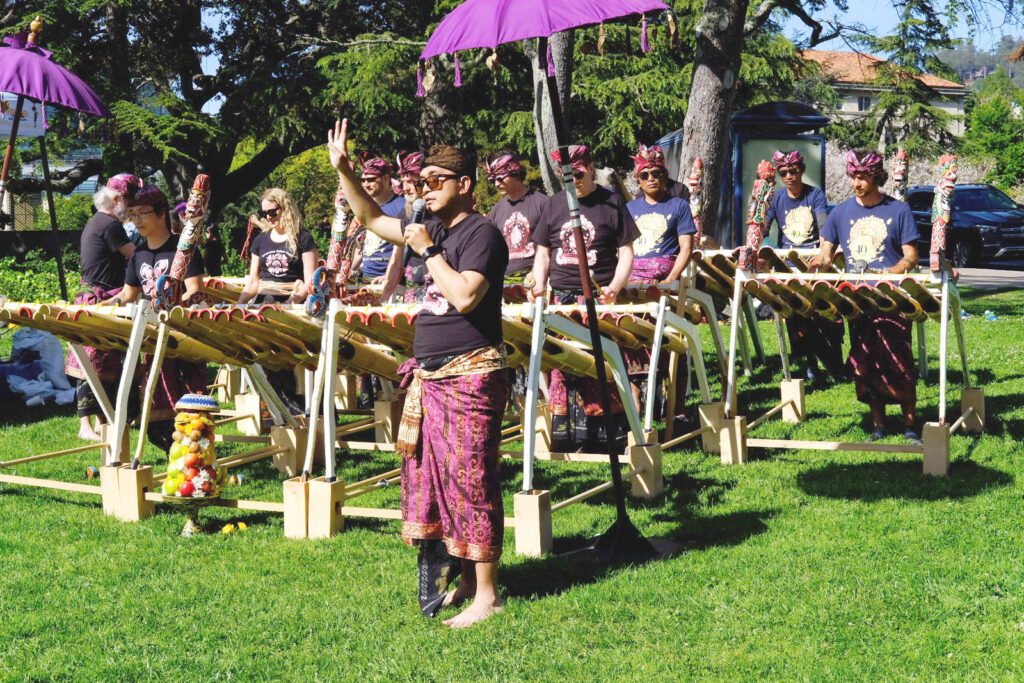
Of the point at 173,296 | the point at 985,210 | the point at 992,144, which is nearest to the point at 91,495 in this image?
the point at 173,296

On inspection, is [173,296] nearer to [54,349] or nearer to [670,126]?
[54,349]

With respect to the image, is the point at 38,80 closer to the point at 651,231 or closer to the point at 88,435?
the point at 88,435

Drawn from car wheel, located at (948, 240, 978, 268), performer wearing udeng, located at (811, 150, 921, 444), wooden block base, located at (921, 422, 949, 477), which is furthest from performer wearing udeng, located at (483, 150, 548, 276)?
car wheel, located at (948, 240, 978, 268)

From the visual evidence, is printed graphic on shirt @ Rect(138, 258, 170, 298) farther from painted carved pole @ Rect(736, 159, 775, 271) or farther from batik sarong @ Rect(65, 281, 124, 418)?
painted carved pole @ Rect(736, 159, 775, 271)

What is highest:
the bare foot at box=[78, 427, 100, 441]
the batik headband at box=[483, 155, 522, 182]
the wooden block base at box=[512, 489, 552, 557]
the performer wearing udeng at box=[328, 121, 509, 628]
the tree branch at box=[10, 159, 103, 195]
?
the tree branch at box=[10, 159, 103, 195]

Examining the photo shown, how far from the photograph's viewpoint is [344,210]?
5848mm

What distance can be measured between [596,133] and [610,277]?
13.5 meters

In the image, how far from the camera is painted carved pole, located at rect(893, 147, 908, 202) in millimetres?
7215

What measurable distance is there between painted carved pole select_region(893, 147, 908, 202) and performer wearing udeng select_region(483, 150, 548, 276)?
2303mm

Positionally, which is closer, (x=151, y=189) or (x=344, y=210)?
(x=344, y=210)

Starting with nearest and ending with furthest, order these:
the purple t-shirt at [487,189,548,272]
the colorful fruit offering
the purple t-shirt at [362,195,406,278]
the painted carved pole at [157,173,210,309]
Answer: the colorful fruit offering
the painted carved pole at [157,173,210,309]
the purple t-shirt at [487,189,548,272]
the purple t-shirt at [362,195,406,278]

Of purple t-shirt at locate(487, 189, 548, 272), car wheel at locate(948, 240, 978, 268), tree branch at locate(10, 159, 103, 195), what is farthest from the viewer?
tree branch at locate(10, 159, 103, 195)

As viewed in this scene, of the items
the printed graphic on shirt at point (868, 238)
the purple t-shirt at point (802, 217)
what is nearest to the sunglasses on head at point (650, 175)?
the printed graphic on shirt at point (868, 238)

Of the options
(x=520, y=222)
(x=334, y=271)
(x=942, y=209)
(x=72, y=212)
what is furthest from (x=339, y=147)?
(x=72, y=212)
